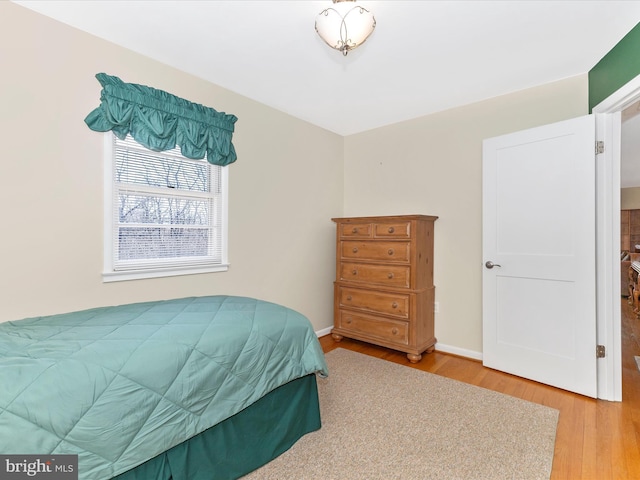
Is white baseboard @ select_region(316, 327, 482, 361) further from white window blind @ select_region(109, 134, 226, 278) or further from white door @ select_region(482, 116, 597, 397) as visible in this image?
white window blind @ select_region(109, 134, 226, 278)

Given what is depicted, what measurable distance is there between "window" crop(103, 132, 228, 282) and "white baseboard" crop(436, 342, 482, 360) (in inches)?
91.2

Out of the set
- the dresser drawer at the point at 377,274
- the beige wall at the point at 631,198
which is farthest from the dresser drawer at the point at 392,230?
the beige wall at the point at 631,198

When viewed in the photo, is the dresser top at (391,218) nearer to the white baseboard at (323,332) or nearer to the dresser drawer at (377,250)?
the dresser drawer at (377,250)

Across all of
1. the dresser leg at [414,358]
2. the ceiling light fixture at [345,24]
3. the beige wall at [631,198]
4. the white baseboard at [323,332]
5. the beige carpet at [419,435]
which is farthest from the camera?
the beige wall at [631,198]

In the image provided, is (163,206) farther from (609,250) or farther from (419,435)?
(609,250)

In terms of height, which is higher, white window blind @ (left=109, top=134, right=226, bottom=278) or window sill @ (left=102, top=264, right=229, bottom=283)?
white window blind @ (left=109, top=134, right=226, bottom=278)

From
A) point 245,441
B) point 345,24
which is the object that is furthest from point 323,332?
point 345,24

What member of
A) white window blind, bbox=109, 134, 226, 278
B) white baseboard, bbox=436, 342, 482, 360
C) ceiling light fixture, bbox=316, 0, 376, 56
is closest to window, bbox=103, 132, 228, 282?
white window blind, bbox=109, 134, 226, 278

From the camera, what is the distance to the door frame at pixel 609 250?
84.5 inches

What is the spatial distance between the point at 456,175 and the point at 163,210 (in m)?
2.71

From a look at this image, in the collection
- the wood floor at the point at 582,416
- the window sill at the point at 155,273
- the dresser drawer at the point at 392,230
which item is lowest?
the wood floor at the point at 582,416

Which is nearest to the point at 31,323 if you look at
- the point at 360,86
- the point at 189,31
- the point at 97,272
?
the point at 97,272

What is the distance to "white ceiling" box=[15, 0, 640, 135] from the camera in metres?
1.76

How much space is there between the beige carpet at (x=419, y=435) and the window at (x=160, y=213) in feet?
4.93
